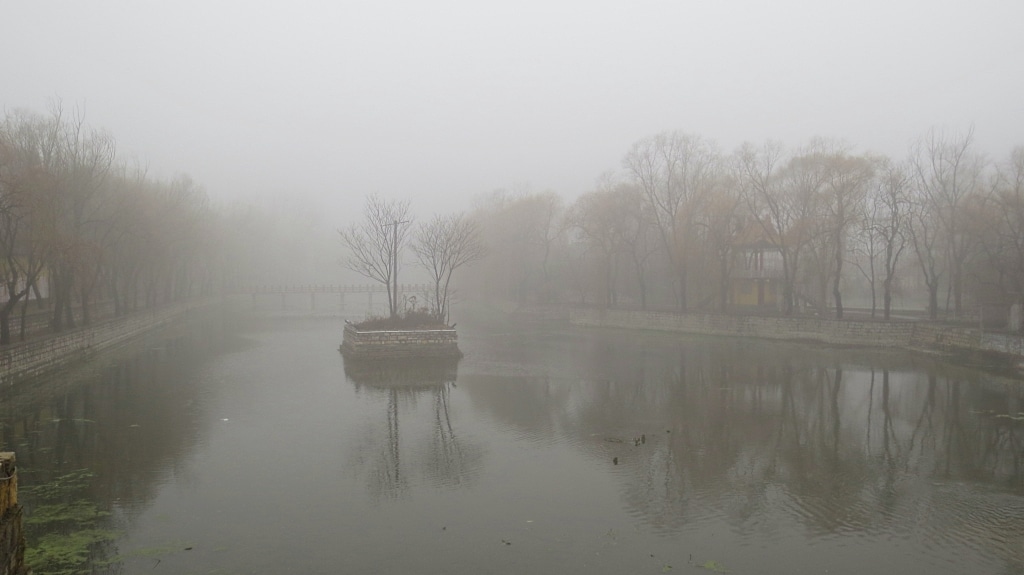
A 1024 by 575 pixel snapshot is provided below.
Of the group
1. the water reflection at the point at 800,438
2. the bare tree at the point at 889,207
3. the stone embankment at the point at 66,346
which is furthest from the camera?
the bare tree at the point at 889,207

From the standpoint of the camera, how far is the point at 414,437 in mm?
12812

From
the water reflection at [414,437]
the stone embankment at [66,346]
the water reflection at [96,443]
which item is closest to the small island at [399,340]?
the water reflection at [414,437]

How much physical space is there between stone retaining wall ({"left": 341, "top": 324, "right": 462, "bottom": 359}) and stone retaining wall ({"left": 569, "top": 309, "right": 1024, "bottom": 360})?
1364 cm


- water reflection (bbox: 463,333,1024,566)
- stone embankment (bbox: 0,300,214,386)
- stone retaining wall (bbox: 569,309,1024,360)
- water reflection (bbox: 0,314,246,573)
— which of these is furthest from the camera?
stone retaining wall (bbox: 569,309,1024,360)

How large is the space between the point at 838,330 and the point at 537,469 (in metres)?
20.7

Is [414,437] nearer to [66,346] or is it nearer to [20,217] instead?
[20,217]

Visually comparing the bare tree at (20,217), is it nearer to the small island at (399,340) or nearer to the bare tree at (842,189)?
the small island at (399,340)

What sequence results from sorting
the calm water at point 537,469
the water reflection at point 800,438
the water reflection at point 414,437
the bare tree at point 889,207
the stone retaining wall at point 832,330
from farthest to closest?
the bare tree at point 889,207
the stone retaining wall at point 832,330
the water reflection at point 414,437
the water reflection at point 800,438
the calm water at point 537,469

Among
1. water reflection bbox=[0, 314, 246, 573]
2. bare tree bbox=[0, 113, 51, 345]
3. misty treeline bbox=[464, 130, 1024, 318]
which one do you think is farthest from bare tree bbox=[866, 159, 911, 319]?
bare tree bbox=[0, 113, 51, 345]

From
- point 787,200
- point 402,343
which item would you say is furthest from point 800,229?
point 402,343

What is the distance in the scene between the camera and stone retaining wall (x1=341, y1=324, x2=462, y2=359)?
74.7 ft

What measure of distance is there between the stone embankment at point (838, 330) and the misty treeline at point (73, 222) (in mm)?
22939

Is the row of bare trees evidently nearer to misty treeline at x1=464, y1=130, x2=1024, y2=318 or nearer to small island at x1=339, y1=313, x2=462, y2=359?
small island at x1=339, y1=313, x2=462, y2=359

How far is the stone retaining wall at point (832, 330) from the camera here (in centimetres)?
2186
